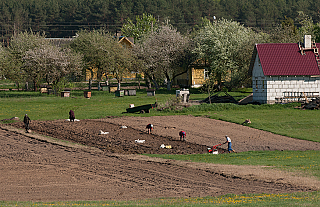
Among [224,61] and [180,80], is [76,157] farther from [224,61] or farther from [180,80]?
[180,80]

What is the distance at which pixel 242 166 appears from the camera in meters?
19.5

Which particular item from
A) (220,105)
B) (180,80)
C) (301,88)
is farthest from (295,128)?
(180,80)

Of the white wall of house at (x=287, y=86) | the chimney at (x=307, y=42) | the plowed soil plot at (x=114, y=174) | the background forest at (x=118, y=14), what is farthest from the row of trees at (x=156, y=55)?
the background forest at (x=118, y=14)

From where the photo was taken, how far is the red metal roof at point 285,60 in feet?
147

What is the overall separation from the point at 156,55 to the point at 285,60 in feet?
83.4

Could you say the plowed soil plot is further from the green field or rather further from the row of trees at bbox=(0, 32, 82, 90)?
the row of trees at bbox=(0, 32, 82, 90)

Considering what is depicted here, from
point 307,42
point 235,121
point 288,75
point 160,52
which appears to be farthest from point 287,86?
point 160,52

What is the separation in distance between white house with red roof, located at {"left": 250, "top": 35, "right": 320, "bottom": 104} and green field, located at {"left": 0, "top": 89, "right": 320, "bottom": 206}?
2.34 m

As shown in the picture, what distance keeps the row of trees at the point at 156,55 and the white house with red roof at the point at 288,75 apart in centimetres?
1017

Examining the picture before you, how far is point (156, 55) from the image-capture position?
6562 cm

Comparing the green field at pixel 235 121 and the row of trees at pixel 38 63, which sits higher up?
the row of trees at pixel 38 63

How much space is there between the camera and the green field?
13250 millimetres

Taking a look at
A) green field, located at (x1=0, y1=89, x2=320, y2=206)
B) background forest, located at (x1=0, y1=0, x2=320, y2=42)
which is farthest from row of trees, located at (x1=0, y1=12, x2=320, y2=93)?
background forest, located at (x1=0, y1=0, x2=320, y2=42)

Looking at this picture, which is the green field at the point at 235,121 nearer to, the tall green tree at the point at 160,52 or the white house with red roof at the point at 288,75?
the white house with red roof at the point at 288,75
